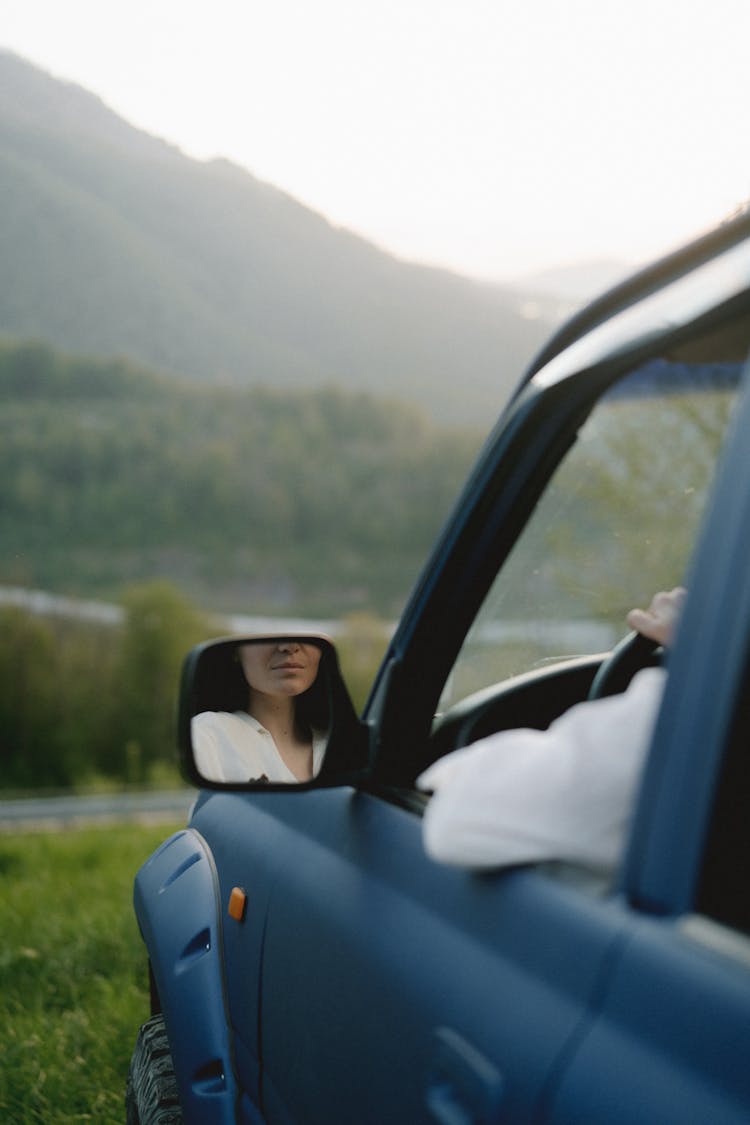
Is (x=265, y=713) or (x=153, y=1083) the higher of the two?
(x=265, y=713)

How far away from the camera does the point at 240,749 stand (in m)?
1.85

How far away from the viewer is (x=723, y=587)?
103cm

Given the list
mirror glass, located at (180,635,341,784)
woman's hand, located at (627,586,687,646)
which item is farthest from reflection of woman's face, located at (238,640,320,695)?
woman's hand, located at (627,586,687,646)

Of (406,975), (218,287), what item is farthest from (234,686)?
(218,287)

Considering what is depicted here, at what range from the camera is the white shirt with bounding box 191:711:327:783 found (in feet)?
5.94

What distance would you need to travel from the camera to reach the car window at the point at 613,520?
1.51 m

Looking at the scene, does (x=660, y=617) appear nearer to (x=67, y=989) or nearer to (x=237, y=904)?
(x=237, y=904)

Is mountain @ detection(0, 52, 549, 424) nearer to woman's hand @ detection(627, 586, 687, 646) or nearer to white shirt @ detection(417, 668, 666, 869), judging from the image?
woman's hand @ detection(627, 586, 687, 646)

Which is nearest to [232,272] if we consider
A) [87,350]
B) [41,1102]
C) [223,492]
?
[87,350]

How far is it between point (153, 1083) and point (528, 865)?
4.12 ft

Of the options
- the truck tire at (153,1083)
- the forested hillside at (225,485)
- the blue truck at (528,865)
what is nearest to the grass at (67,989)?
the truck tire at (153,1083)

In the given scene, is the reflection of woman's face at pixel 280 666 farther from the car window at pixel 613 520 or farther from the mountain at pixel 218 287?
the mountain at pixel 218 287

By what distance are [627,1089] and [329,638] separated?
957 millimetres

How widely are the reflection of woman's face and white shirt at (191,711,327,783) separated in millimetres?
57
